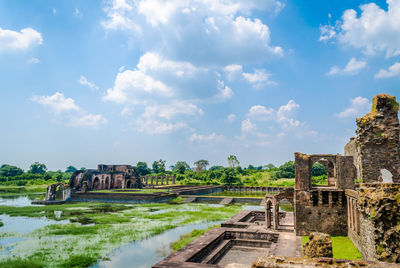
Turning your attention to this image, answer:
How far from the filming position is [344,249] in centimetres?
1149

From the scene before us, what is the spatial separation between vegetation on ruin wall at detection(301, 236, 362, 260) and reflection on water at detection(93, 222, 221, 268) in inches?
273

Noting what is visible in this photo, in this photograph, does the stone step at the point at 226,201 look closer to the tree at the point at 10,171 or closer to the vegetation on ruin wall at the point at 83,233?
the vegetation on ruin wall at the point at 83,233

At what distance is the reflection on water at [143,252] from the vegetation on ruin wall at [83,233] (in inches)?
20.7

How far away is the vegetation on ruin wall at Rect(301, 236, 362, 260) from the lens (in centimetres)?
1040

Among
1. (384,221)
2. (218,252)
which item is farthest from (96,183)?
(384,221)

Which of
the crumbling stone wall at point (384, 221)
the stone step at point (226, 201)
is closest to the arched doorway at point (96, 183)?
the stone step at point (226, 201)

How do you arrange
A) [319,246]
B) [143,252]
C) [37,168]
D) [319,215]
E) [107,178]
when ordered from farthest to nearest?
[37,168] → [107,178] → [319,215] → [143,252] → [319,246]

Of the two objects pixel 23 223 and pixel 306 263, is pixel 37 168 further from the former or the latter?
pixel 306 263

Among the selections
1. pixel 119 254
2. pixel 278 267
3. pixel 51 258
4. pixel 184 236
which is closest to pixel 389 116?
pixel 278 267

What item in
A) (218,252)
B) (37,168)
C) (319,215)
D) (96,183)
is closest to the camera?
(218,252)

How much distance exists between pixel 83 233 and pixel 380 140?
1639 centimetres

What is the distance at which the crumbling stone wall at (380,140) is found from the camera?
11.8 metres

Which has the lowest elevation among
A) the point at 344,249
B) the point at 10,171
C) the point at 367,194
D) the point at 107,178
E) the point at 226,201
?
the point at 226,201

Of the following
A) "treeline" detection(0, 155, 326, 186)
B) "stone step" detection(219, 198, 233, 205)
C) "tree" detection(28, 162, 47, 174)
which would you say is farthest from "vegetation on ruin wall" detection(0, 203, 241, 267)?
"tree" detection(28, 162, 47, 174)
